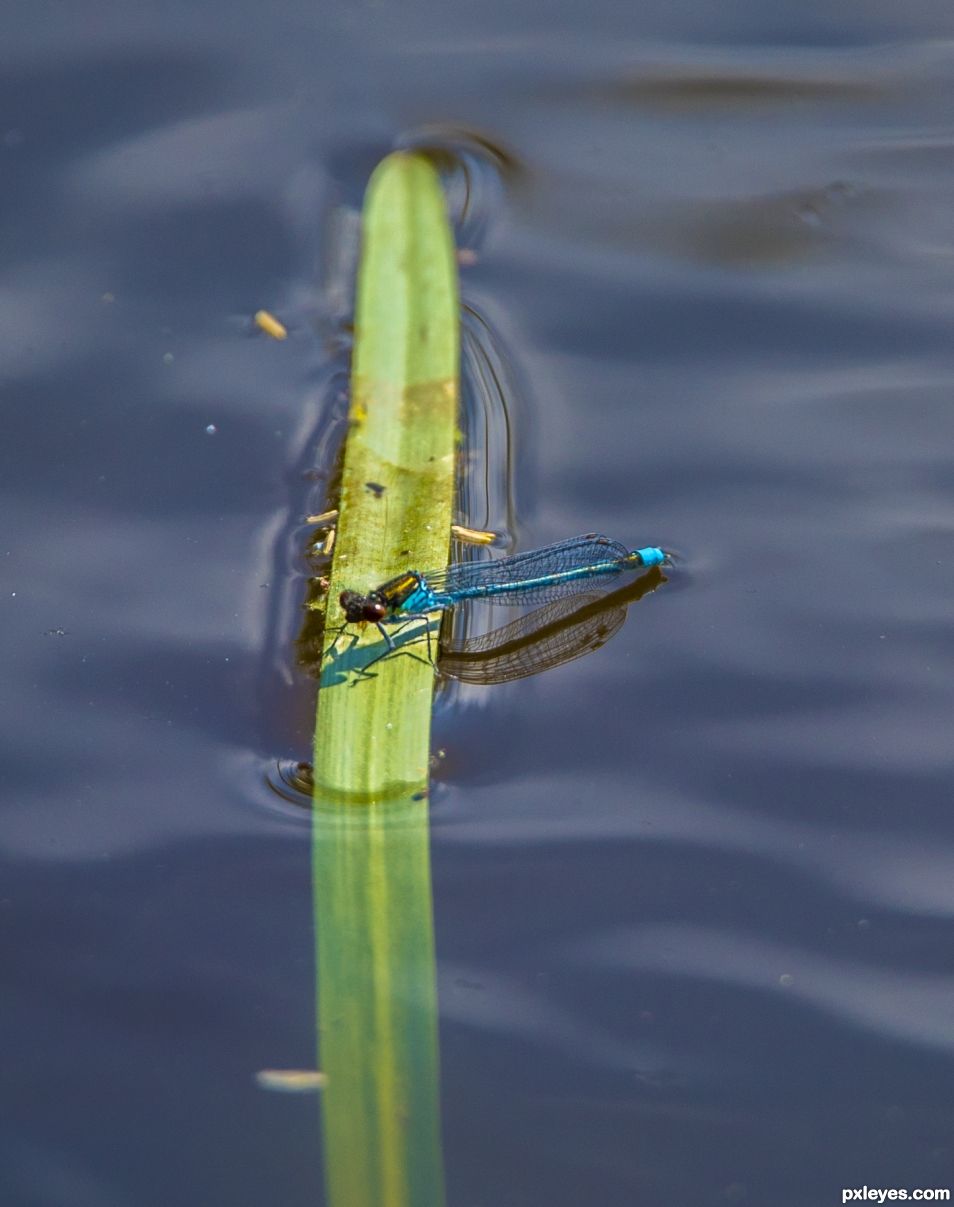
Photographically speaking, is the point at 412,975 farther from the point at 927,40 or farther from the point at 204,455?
the point at 927,40

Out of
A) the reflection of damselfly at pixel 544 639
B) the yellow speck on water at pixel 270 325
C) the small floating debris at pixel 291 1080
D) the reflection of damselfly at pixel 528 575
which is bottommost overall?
the small floating debris at pixel 291 1080

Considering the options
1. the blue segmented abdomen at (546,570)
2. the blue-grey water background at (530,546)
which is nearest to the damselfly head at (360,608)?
the blue-grey water background at (530,546)

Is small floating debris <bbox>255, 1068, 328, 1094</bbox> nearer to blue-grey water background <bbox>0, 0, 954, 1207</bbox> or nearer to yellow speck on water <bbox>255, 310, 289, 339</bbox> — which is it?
blue-grey water background <bbox>0, 0, 954, 1207</bbox>

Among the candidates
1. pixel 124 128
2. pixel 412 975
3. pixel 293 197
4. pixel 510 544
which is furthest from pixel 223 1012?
pixel 124 128

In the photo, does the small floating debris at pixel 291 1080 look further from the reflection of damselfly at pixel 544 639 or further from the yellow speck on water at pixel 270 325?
the yellow speck on water at pixel 270 325

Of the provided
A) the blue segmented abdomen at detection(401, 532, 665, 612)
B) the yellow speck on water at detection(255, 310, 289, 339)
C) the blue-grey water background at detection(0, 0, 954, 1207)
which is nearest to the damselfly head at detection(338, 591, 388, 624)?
the blue-grey water background at detection(0, 0, 954, 1207)

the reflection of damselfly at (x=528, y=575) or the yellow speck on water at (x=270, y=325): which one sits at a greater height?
the yellow speck on water at (x=270, y=325)

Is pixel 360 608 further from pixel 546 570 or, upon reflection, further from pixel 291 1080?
pixel 291 1080
